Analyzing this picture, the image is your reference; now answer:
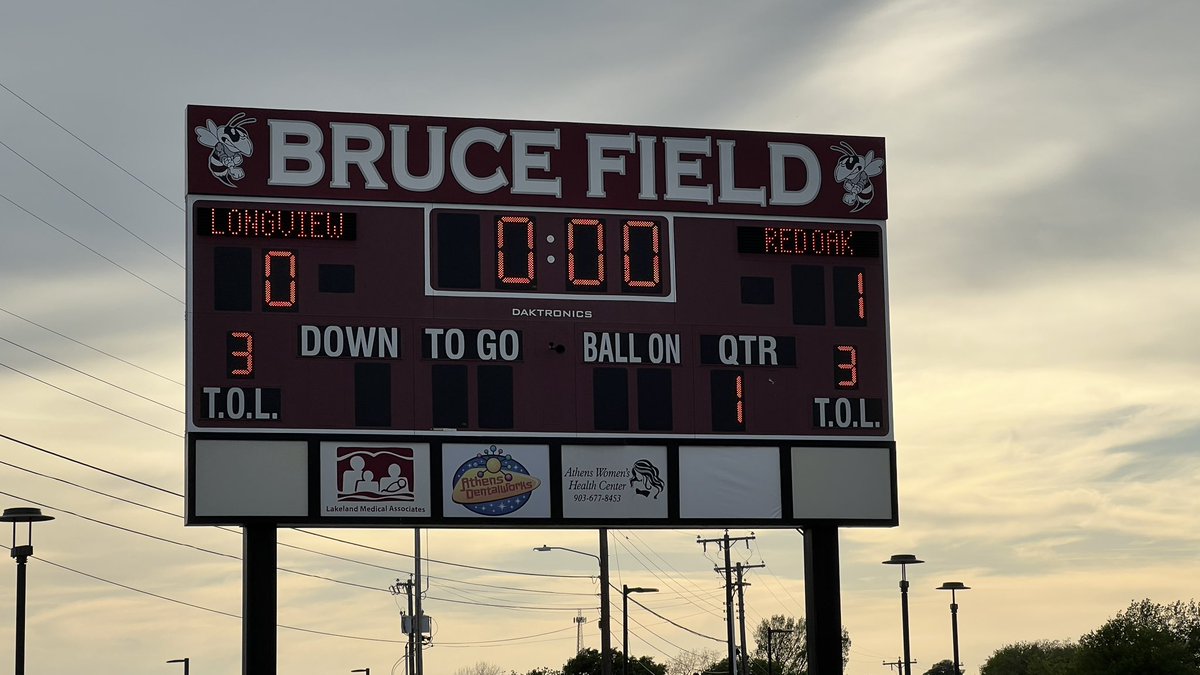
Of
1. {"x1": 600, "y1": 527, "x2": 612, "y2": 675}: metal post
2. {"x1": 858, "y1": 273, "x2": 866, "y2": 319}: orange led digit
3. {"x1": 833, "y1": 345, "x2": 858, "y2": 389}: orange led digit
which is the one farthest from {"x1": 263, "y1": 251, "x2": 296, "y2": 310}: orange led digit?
{"x1": 600, "y1": 527, "x2": 612, "y2": 675}: metal post

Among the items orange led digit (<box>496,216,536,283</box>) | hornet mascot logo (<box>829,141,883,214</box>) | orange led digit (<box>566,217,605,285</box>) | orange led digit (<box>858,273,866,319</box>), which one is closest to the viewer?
orange led digit (<box>496,216,536,283</box>)

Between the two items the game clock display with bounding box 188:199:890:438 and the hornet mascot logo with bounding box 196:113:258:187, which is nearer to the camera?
the game clock display with bounding box 188:199:890:438

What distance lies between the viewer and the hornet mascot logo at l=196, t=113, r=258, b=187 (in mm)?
26641

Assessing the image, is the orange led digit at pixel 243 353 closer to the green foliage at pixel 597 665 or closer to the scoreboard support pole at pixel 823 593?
the scoreboard support pole at pixel 823 593

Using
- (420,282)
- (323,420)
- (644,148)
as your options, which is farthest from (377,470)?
(644,148)

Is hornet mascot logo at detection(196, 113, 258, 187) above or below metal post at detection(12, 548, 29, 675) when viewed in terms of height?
above

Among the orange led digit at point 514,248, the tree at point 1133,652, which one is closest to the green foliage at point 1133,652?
the tree at point 1133,652

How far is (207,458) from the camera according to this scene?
1017 inches

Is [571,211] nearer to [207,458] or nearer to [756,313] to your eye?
[756,313]

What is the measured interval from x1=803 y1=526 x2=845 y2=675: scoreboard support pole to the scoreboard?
754 millimetres

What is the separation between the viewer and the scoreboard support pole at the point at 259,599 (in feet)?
85.3

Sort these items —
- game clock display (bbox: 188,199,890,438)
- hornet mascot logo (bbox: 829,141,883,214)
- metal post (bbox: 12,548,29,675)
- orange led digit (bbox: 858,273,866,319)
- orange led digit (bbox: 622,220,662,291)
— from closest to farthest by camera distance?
1. game clock display (bbox: 188,199,890,438)
2. orange led digit (bbox: 622,220,662,291)
3. orange led digit (bbox: 858,273,866,319)
4. hornet mascot logo (bbox: 829,141,883,214)
5. metal post (bbox: 12,548,29,675)

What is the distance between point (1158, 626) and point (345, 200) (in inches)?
1819

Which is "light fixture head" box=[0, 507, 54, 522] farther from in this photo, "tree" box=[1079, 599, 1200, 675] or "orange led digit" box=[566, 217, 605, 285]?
"tree" box=[1079, 599, 1200, 675]
